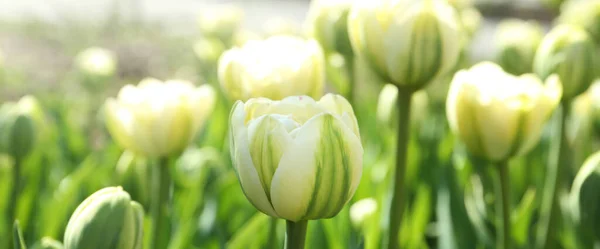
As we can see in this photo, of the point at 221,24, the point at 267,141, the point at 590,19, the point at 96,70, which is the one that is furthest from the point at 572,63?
the point at 221,24

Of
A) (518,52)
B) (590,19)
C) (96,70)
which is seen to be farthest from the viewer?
(96,70)

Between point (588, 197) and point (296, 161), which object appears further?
point (588, 197)

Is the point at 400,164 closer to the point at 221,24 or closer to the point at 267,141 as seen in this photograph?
the point at 267,141

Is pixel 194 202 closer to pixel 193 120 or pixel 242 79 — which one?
pixel 193 120

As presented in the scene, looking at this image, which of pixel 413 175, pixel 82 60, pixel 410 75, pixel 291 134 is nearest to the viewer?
pixel 291 134

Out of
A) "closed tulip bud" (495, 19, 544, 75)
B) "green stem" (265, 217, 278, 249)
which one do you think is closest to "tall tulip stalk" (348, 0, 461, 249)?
"green stem" (265, 217, 278, 249)

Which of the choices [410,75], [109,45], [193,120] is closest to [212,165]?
[193,120]
